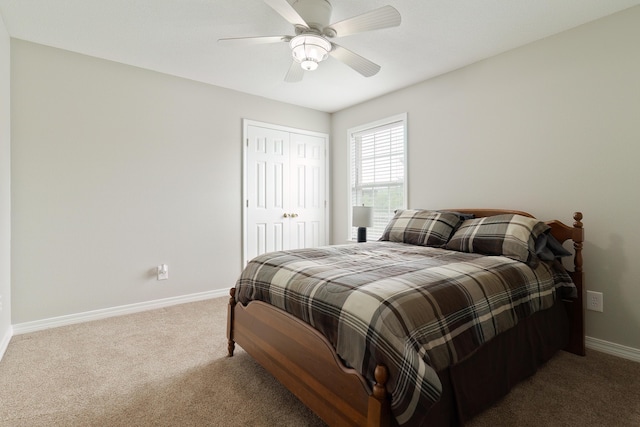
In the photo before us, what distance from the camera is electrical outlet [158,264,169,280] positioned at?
3.24 metres

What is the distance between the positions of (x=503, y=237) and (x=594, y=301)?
2.84 feet

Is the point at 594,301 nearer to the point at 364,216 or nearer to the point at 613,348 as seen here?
the point at 613,348

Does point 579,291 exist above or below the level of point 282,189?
below

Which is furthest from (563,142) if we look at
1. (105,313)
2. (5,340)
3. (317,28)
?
(5,340)

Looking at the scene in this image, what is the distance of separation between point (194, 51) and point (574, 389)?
363 centimetres

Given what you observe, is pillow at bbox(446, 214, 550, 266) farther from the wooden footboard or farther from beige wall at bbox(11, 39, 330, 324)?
beige wall at bbox(11, 39, 330, 324)

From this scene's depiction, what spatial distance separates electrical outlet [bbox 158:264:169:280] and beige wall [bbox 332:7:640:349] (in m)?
2.85

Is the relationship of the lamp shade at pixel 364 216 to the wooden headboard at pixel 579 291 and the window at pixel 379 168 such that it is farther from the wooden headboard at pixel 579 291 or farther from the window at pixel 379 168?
the wooden headboard at pixel 579 291

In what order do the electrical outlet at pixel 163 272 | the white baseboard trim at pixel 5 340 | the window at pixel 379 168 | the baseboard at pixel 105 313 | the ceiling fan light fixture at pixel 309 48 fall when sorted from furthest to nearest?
the window at pixel 379 168, the electrical outlet at pixel 163 272, the baseboard at pixel 105 313, the white baseboard trim at pixel 5 340, the ceiling fan light fixture at pixel 309 48

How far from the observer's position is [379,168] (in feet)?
13.0

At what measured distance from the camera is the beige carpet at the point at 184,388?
60.5 inches

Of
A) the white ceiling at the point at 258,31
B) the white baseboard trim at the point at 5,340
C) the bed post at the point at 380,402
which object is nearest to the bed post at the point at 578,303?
the white ceiling at the point at 258,31

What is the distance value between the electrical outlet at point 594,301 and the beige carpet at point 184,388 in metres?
0.32

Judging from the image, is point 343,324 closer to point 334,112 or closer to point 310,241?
point 310,241
